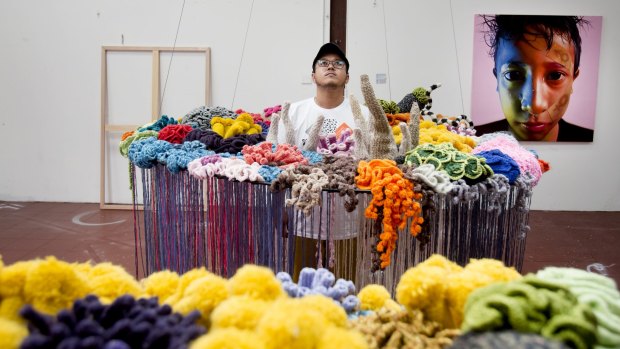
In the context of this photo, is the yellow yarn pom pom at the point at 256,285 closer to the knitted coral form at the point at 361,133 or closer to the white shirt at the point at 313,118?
the knitted coral form at the point at 361,133

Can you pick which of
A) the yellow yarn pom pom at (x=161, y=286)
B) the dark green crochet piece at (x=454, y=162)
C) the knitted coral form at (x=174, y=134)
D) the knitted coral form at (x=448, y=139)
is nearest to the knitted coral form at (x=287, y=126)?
the knitted coral form at (x=174, y=134)

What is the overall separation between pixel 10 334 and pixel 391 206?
807 mm

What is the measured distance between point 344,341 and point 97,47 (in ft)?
14.2

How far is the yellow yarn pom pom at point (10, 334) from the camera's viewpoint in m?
0.40

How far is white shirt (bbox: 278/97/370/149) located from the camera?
6.20ft

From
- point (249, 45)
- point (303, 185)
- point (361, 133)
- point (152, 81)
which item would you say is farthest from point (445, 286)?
point (152, 81)

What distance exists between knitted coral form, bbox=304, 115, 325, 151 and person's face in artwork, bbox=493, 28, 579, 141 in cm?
300

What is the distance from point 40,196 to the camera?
4301 mm

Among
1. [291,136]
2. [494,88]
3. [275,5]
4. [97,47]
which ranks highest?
[275,5]

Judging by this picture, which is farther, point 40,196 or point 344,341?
point 40,196

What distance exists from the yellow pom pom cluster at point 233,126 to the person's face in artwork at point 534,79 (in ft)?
9.60

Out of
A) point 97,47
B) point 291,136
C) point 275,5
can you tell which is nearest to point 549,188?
point 275,5

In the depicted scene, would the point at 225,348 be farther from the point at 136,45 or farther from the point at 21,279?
the point at 136,45

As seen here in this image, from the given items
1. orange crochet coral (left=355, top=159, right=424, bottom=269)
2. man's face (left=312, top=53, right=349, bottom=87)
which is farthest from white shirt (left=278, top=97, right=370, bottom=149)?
orange crochet coral (left=355, top=159, right=424, bottom=269)
